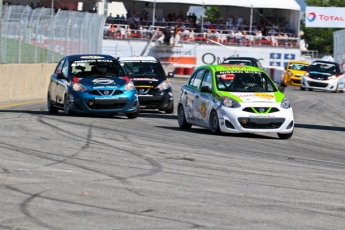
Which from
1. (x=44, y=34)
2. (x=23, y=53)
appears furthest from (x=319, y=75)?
(x=23, y=53)

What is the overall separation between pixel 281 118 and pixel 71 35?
1817cm

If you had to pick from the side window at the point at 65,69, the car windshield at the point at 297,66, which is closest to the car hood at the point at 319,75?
the car windshield at the point at 297,66

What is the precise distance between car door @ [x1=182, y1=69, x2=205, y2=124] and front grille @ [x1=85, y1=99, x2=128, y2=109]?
5.95ft

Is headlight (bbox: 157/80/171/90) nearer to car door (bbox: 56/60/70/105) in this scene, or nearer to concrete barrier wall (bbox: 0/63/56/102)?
car door (bbox: 56/60/70/105)

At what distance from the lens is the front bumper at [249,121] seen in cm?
1534

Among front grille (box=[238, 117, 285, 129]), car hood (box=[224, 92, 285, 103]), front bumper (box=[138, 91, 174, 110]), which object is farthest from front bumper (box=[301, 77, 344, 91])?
front grille (box=[238, 117, 285, 129])

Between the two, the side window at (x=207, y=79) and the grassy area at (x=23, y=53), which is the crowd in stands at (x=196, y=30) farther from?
the side window at (x=207, y=79)

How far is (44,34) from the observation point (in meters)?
29.6

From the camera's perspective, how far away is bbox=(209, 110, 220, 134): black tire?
1566 cm

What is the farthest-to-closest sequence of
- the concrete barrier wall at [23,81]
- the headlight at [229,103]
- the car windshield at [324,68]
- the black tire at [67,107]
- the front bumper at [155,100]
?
1. the car windshield at [324,68]
2. the concrete barrier wall at [23,81]
3. the front bumper at [155,100]
4. the black tire at [67,107]
5. the headlight at [229,103]

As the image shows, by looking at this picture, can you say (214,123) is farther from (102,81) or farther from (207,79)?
(102,81)

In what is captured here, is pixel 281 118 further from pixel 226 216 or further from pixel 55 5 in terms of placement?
pixel 55 5

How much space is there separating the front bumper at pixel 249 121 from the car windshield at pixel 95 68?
4760 mm

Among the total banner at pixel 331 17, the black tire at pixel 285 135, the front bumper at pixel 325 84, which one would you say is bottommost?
the front bumper at pixel 325 84
